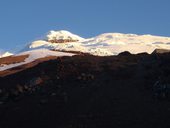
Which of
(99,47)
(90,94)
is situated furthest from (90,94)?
(99,47)

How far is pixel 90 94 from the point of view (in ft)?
169

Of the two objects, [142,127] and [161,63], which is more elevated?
[161,63]

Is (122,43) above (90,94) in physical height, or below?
above

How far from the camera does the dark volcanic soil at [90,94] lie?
4512cm

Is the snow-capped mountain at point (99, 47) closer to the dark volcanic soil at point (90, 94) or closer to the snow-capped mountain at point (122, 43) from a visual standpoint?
the snow-capped mountain at point (122, 43)

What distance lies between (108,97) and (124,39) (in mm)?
134430

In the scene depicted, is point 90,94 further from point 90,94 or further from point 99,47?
point 99,47

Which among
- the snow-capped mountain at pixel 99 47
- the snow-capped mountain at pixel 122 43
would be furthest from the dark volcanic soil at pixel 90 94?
the snow-capped mountain at pixel 122 43

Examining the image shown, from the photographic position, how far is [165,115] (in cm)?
4412

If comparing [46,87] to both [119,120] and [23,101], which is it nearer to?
[23,101]

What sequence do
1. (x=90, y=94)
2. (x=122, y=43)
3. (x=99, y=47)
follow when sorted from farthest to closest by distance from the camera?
(x=122, y=43) → (x=99, y=47) → (x=90, y=94)

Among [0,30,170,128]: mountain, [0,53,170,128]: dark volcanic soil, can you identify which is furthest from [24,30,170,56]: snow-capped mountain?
[0,53,170,128]: dark volcanic soil

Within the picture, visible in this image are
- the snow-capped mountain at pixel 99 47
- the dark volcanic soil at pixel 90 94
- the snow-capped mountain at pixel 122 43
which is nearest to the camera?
the dark volcanic soil at pixel 90 94

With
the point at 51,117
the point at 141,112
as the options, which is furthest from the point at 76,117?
the point at 141,112
